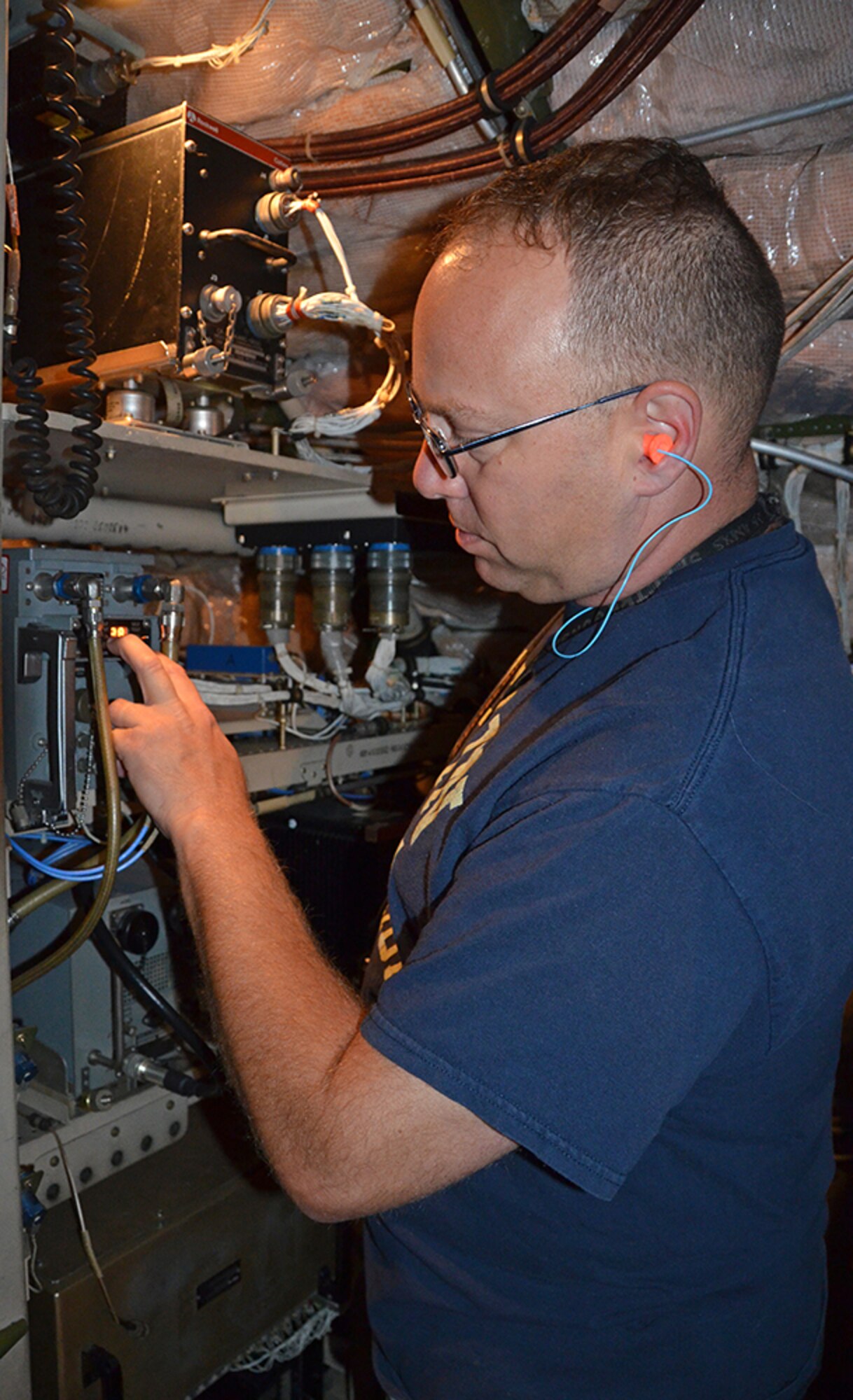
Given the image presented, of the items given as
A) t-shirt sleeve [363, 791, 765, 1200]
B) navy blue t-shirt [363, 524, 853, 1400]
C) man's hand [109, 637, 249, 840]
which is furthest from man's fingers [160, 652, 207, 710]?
t-shirt sleeve [363, 791, 765, 1200]

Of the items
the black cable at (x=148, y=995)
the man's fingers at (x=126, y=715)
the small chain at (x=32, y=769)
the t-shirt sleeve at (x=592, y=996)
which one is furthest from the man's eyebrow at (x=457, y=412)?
the black cable at (x=148, y=995)

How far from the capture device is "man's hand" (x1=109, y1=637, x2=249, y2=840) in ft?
3.34

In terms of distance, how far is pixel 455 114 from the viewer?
3.83 ft

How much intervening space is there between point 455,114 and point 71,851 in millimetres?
1075

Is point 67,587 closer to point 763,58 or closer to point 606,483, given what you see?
point 606,483

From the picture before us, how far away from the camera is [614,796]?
2.13 feet

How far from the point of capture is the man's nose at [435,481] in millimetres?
937

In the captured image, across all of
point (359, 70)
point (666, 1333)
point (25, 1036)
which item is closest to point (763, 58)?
point (359, 70)

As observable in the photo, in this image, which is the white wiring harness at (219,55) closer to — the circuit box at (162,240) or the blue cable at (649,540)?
the circuit box at (162,240)

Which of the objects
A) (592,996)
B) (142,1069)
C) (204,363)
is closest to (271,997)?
(592,996)

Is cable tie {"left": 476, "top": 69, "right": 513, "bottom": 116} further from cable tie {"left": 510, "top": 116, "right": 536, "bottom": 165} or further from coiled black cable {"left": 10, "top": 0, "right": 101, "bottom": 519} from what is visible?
coiled black cable {"left": 10, "top": 0, "right": 101, "bottom": 519}

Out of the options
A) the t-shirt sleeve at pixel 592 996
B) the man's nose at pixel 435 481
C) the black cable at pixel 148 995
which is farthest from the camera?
the black cable at pixel 148 995

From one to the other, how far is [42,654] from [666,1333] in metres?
0.95

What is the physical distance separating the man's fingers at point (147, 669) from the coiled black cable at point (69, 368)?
184 mm
